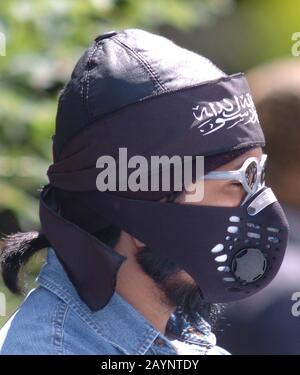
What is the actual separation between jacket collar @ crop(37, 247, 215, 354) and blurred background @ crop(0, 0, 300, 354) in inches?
8.9

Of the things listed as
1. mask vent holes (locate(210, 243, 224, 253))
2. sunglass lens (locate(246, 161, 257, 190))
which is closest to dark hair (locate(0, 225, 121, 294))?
mask vent holes (locate(210, 243, 224, 253))

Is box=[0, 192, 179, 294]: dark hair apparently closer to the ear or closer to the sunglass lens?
the ear

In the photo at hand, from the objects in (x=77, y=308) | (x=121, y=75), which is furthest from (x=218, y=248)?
(x=121, y=75)

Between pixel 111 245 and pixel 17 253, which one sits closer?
pixel 111 245

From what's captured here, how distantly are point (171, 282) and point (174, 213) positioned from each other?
0.17 meters

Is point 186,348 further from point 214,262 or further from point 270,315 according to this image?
point 270,315

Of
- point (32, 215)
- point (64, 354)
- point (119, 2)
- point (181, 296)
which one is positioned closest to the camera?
point (64, 354)

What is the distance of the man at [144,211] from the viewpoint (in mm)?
2258

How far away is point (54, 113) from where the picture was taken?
14.1ft

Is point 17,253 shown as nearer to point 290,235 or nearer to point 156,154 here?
point 156,154

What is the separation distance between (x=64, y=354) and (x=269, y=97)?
181cm

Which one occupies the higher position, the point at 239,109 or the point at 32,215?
the point at 239,109

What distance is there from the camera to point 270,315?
10.5 feet

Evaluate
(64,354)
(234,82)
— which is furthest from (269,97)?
(64,354)
